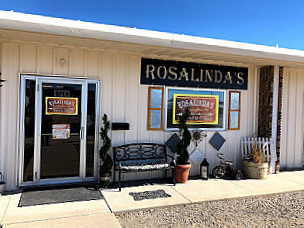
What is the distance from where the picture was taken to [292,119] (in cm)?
681

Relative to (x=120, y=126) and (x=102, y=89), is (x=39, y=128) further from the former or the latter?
(x=120, y=126)

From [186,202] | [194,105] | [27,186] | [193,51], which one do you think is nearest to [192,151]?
[194,105]

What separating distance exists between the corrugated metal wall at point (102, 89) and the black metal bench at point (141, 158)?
0.16 m

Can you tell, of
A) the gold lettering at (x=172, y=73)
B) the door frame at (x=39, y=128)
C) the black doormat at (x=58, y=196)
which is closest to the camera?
the black doormat at (x=58, y=196)

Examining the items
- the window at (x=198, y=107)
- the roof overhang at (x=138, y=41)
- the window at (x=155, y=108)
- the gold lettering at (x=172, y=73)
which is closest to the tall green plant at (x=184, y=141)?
the window at (x=198, y=107)

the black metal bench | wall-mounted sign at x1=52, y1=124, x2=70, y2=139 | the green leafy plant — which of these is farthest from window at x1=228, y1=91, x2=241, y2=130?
wall-mounted sign at x1=52, y1=124, x2=70, y2=139

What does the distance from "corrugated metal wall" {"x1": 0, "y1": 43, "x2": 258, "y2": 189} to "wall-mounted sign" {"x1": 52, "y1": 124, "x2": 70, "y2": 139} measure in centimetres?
64

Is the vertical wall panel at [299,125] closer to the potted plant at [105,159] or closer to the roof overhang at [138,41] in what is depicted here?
the roof overhang at [138,41]

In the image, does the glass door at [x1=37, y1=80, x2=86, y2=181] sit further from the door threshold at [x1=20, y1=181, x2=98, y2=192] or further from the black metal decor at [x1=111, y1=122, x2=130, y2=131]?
the black metal decor at [x1=111, y1=122, x2=130, y2=131]

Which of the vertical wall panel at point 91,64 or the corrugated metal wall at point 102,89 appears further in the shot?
the vertical wall panel at point 91,64

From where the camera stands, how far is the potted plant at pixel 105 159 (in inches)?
189

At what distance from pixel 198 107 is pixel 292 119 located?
284 centimetres

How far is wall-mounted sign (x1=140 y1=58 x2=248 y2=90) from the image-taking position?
5516 millimetres

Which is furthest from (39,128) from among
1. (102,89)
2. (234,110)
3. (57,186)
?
(234,110)
